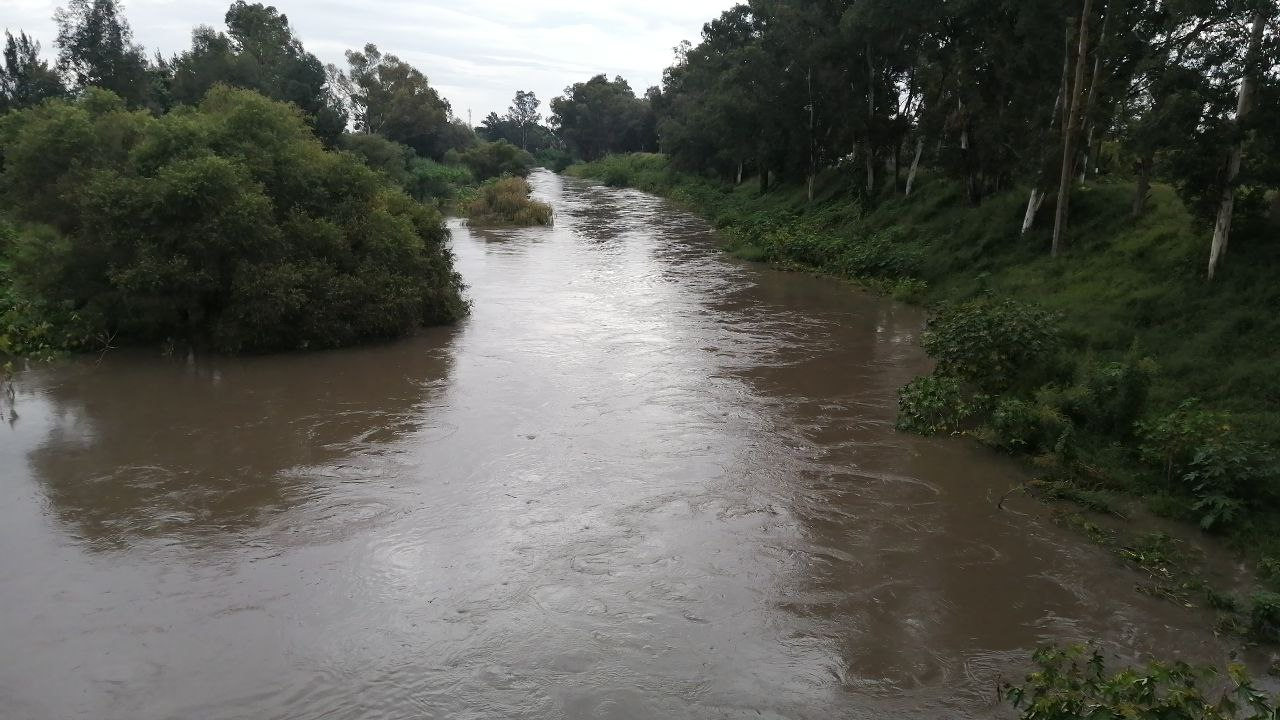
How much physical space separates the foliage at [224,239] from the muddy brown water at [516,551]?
3.79 ft

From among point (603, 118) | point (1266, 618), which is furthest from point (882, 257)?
point (603, 118)

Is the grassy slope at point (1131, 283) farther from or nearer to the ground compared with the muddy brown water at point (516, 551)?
farther from the ground

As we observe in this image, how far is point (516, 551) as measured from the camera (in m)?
8.01

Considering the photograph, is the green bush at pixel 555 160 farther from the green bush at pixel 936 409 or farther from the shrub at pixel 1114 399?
the shrub at pixel 1114 399

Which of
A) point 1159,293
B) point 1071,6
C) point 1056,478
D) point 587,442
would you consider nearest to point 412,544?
point 587,442

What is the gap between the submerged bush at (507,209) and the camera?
3819 cm

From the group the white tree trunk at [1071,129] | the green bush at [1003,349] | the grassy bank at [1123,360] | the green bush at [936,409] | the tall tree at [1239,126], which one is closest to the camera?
the grassy bank at [1123,360]

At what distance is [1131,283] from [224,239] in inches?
653

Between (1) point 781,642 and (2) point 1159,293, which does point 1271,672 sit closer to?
(1) point 781,642

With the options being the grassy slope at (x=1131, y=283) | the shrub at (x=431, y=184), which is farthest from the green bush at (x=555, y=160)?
the grassy slope at (x=1131, y=283)

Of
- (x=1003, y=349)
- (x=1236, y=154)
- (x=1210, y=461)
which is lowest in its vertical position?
(x=1210, y=461)

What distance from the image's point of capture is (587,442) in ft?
35.5

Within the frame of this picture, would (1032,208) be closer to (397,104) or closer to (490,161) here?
(490,161)

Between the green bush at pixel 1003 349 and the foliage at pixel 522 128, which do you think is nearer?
the green bush at pixel 1003 349
